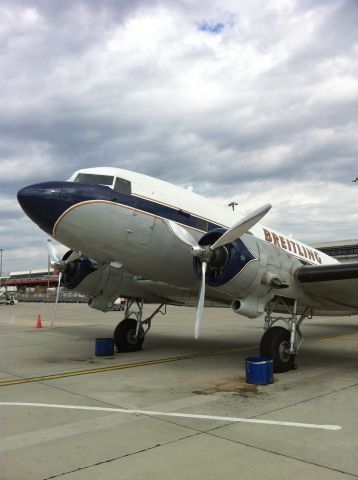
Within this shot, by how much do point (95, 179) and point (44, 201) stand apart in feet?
4.60

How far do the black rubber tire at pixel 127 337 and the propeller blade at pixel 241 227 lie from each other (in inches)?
220

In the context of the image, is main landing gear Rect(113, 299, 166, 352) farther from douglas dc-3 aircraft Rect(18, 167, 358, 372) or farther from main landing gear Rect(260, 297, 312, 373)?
A: main landing gear Rect(260, 297, 312, 373)

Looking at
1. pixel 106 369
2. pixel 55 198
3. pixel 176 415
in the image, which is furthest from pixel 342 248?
pixel 176 415

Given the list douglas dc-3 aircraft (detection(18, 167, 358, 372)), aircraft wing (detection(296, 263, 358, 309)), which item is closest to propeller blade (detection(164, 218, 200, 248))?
douglas dc-3 aircraft (detection(18, 167, 358, 372))

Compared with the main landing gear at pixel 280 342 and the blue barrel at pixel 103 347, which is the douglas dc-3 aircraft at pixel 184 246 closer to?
the main landing gear at pixel 280 342

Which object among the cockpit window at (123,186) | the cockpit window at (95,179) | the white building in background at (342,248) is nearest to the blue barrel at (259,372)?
the cockpit window at (123,186)

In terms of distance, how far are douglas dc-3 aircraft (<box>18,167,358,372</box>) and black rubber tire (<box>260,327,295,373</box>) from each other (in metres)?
0.02

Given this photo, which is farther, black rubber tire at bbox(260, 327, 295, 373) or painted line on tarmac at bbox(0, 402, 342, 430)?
black rubber tire at bbox(260, 327, 295, 373)

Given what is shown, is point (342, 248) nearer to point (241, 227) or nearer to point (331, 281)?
point (331, 281)

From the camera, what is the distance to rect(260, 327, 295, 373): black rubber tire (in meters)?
9.64

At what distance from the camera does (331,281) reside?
32.7ft

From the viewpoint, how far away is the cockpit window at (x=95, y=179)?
960 cm

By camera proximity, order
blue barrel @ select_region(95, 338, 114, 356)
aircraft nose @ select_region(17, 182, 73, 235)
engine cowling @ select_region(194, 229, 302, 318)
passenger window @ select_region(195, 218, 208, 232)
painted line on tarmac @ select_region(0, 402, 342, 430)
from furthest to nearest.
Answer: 1. blue barrel @ select_region(95, 338, 114, 356)
2. passenger window @ select_region(195, 218, 208, 232)
3. engine cowling @ select_region(194, 229, 302, 318)
4. aircraft nose @ select_region(17, 182, 73, 235)
5. painted line on tarmac @ select_region(0, 402, 342, 430)

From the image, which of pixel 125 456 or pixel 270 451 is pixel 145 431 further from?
pixel 270 451
